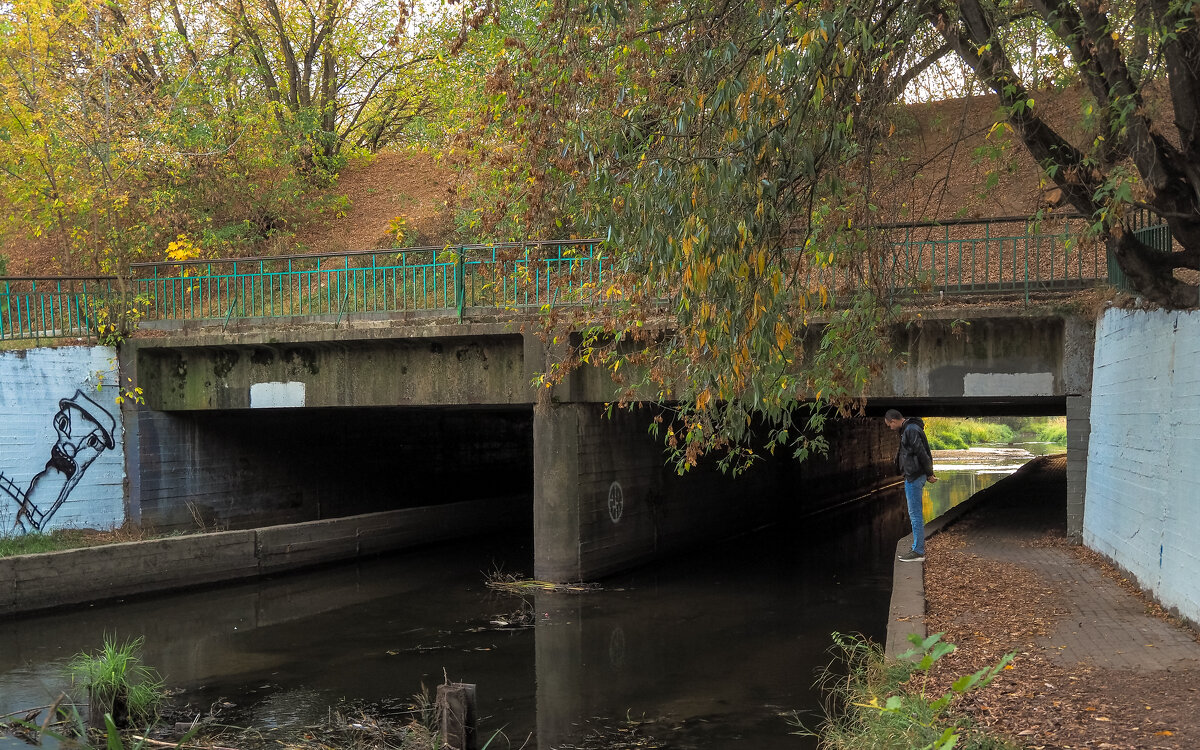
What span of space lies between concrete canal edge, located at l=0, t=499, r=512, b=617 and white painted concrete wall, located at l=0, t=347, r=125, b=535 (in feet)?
6.26

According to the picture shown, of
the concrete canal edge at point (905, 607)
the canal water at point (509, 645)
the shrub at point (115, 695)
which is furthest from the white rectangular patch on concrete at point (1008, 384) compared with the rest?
the shrub at point (115, 695)

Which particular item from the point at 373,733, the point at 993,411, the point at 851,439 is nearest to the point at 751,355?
the point at 373,733

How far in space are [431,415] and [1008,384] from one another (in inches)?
514

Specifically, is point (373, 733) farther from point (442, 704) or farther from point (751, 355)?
point (751, 355)

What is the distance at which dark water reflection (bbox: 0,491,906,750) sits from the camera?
9508mm

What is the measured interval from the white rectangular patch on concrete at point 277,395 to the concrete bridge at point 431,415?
23 millimetres

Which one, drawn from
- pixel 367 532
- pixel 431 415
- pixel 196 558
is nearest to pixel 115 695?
pixel 196 558

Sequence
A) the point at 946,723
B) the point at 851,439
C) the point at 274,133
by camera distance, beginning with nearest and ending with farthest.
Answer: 1. the point at 946,723
2. the point at 274,133
3. the point at 851,439

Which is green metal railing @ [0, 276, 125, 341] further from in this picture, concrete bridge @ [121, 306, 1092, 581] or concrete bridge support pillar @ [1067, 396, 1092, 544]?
concrete bridge support pillar @ [1067, 396, 1092, 544]

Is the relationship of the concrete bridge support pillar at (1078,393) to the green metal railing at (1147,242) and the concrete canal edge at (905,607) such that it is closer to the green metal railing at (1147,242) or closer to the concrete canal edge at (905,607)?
the green metal railing at (1147,242)

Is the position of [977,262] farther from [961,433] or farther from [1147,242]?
[961,433]

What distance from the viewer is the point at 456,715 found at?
6.98 m

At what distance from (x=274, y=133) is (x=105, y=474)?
12565 millimetres

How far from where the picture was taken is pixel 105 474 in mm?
17031
